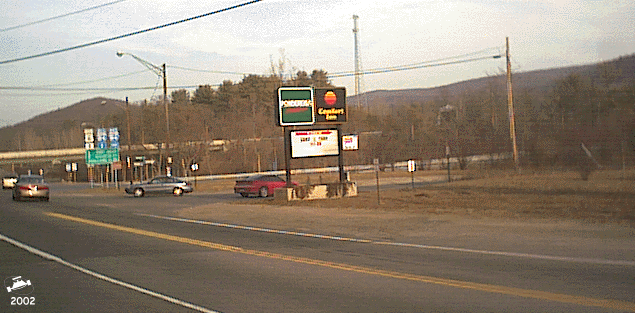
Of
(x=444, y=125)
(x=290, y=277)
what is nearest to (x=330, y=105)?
(x=290, y=277)

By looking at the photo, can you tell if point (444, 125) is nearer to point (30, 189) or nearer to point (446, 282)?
point (30, 189)

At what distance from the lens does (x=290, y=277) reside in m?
10.6

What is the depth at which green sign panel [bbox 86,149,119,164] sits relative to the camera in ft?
193

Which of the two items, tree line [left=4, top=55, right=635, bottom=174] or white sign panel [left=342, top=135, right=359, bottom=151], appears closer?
white sign panel [left=342, top=135, right=359, bottom=151]

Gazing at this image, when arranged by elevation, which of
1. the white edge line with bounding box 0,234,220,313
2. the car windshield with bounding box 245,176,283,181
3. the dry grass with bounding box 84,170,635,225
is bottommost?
the dry grass with bounding box 84,170,635,225

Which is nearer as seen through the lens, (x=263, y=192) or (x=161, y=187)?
(x=263, y=192)

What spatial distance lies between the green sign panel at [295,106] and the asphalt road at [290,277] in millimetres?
14041

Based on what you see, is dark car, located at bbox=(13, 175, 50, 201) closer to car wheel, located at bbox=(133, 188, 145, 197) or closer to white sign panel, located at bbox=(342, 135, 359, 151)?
car wheel, located at bbox=(133, 188, 145, 197)

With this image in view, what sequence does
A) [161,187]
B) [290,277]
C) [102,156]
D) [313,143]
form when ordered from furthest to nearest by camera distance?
[102,156] → [161,187] → [313,143] → [290,277]

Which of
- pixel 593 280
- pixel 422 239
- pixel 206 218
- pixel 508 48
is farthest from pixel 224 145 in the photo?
pixel 593 280

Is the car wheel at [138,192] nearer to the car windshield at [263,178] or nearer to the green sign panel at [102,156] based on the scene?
the car windshield at [263,178]

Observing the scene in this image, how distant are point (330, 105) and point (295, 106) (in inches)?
83.8

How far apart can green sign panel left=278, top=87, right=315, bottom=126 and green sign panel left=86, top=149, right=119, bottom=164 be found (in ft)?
111

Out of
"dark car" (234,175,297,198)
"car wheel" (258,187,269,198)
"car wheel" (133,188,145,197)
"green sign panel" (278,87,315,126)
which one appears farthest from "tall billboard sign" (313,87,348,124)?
"car wheel" (133,188,145,197)
